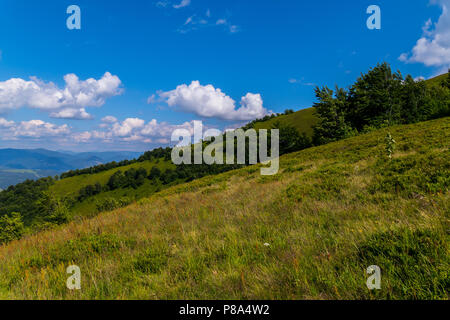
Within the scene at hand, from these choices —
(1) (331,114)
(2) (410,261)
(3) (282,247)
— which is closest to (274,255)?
(3) (282,247)

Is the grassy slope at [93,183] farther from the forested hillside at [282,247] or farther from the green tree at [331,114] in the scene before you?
the forested hillside at [282,247]

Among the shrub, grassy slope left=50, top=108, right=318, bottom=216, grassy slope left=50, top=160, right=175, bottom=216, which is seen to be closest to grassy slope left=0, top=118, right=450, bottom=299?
the shrub

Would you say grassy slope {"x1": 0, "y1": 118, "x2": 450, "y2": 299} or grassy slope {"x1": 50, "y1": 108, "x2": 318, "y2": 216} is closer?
grassy slope {"x1": 0, "y1": 118, "x2": 450, "y2": 299}

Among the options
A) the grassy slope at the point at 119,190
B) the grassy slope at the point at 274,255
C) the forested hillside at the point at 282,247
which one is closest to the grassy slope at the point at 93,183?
the grassy slope at the point at 119,190

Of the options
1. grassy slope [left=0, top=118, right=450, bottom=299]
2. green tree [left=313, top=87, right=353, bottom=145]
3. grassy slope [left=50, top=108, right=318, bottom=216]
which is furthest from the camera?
grassy slope [left=50, top=108, right=318, bottom=216]

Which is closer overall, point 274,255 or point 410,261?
point 410,261

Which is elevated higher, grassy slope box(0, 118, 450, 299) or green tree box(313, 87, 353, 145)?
green tree box(313, 87, 353, 145)

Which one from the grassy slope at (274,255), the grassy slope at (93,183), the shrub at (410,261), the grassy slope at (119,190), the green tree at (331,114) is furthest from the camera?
the grassy slope at (93,183)

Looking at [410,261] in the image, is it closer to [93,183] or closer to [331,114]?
[331,114]

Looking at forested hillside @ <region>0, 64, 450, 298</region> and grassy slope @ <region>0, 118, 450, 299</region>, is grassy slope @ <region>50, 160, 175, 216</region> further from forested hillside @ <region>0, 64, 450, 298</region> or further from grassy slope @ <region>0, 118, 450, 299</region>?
grassy slope @ <region>0, 118, 450, 299</region>

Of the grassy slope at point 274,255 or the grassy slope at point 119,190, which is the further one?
the grassy slope at point 119,190

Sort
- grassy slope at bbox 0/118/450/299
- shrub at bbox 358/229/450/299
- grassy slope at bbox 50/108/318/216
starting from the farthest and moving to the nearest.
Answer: grassy slope at bbox 50/108/318/216 < grassy slope at bbox 0/118/450/299 < shrub at bbox 358/229/450/299
